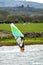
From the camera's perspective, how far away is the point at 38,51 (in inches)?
1410

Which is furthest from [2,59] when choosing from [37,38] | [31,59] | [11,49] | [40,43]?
[37,38]

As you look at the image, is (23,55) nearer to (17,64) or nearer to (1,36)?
(17,64)

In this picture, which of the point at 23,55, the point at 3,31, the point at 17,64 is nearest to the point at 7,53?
the point at 23,55

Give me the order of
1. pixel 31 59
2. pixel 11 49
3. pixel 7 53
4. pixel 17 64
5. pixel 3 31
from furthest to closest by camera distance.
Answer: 1. pixel 3 31
2. pixel 11 49
3. pixel 7 53
4. pixel 31 59
5. pixel 17 64

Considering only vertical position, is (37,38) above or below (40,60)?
below

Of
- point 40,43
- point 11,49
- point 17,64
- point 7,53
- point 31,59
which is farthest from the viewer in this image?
point 40,43

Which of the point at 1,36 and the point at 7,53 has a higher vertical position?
the point at 7,53

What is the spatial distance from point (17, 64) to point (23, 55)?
17.7ft

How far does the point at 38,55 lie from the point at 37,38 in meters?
13.5

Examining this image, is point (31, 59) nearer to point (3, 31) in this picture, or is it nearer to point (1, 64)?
point (1, 64)

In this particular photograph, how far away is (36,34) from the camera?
156 ft

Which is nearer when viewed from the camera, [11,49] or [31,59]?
[31,59]

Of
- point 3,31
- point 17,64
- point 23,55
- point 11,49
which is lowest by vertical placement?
point 3,31

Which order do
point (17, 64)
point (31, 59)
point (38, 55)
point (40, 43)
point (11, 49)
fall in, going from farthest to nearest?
point (40, 43) < point (11, 49) < point (38, 55) < point (31, 59) < point (17, 64)
